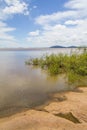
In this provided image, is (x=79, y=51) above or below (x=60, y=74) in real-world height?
above

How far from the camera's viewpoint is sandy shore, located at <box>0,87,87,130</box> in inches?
237

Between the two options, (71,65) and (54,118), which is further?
(71,65)

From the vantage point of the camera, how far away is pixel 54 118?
6570mm

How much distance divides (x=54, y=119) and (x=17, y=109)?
6.69ft

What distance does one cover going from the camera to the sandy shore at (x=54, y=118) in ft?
19.7

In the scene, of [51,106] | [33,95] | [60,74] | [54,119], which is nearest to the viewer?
[54,119]

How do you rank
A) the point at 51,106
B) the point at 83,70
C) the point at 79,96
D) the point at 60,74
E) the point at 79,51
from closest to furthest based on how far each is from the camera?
the point at 51,106, the point at 79,96, the point at 83,70, the point at 60,74, the point at 79,51

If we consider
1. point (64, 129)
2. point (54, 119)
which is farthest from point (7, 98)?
point (64, 129)

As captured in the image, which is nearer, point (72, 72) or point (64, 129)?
point (64, 129)

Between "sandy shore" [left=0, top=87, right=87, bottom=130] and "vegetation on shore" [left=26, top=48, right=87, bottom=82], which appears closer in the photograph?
"sandy shore" [left=0, top=87, right=87, bottom=130]

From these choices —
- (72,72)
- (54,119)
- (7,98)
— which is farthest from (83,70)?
(54,119)

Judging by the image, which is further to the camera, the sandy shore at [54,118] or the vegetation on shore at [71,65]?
the vegetation on shore at [71,65]

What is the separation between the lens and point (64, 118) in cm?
675

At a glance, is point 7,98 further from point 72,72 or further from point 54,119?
point 72,72
